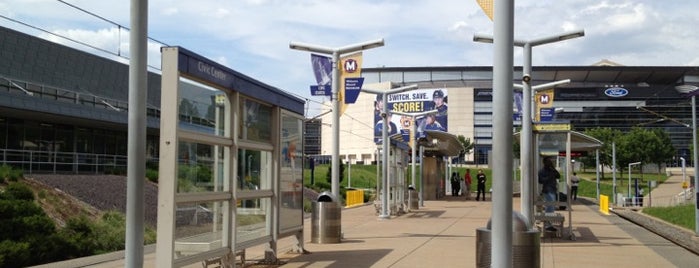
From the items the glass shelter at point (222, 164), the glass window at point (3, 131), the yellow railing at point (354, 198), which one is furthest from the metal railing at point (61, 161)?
the glass shelter at point (222, 164)

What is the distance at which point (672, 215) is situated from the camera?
30500mm

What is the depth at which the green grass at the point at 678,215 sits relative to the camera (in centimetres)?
2688

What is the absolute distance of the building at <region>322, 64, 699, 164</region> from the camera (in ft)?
411

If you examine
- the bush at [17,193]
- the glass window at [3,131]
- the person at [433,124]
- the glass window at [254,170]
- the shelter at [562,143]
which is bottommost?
the bush at [17,193]

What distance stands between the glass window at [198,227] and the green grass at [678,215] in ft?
66.7

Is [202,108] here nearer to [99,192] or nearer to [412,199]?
[99,192]

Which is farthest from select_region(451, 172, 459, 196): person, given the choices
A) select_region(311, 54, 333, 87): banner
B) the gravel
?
select_region(311, 54, 333, 87): banner

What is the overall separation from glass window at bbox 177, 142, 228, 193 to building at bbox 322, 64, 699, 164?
113525 millimetres

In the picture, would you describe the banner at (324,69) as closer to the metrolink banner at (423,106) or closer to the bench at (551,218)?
the bench at (551,218)

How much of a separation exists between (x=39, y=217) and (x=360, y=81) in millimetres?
8036

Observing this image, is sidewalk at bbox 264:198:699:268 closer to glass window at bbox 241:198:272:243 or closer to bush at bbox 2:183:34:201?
glass window at bbox 241:198:272:243

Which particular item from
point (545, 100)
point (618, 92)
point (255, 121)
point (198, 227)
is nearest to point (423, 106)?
point (545, 100)

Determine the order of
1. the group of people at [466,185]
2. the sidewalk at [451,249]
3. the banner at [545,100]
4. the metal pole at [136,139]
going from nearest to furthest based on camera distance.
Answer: the metal pole at [136,139]
the sidewalk at [451,249]
the banner at [545,100]
the group of people at [466,185]

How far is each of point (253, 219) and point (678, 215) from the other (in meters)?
23.9
